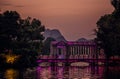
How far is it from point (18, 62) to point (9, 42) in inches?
330

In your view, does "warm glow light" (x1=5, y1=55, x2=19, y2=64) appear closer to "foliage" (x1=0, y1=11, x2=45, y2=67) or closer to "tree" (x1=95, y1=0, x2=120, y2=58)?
"foliage" (x1=0, y1=11, x2=45, y2=67)

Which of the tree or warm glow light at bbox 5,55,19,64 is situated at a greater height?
the tree

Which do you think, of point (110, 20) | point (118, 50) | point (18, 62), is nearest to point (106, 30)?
point (110, 20)

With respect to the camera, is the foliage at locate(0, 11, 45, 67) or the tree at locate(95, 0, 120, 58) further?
Answer: the foliage at locate(0, 11, 45, 67)

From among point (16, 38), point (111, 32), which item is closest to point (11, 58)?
point (16, 38)

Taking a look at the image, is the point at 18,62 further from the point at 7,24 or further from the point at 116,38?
the point at 116,38

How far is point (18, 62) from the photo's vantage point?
165 metres

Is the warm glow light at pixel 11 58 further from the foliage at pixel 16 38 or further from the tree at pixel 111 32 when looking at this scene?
the tree at pixel 111 32

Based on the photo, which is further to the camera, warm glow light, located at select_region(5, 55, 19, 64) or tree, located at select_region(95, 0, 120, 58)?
warm glow light, located at select_region(5, 55, 19, 64)

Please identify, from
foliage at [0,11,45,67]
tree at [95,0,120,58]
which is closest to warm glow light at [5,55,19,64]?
foliage at [0,11,45,67]

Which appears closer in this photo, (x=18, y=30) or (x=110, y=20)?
(x=110, y=20)

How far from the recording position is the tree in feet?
464

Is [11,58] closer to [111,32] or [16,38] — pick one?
[16,38]

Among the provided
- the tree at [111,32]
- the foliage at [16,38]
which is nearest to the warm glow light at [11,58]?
the foliage at [16,38]
